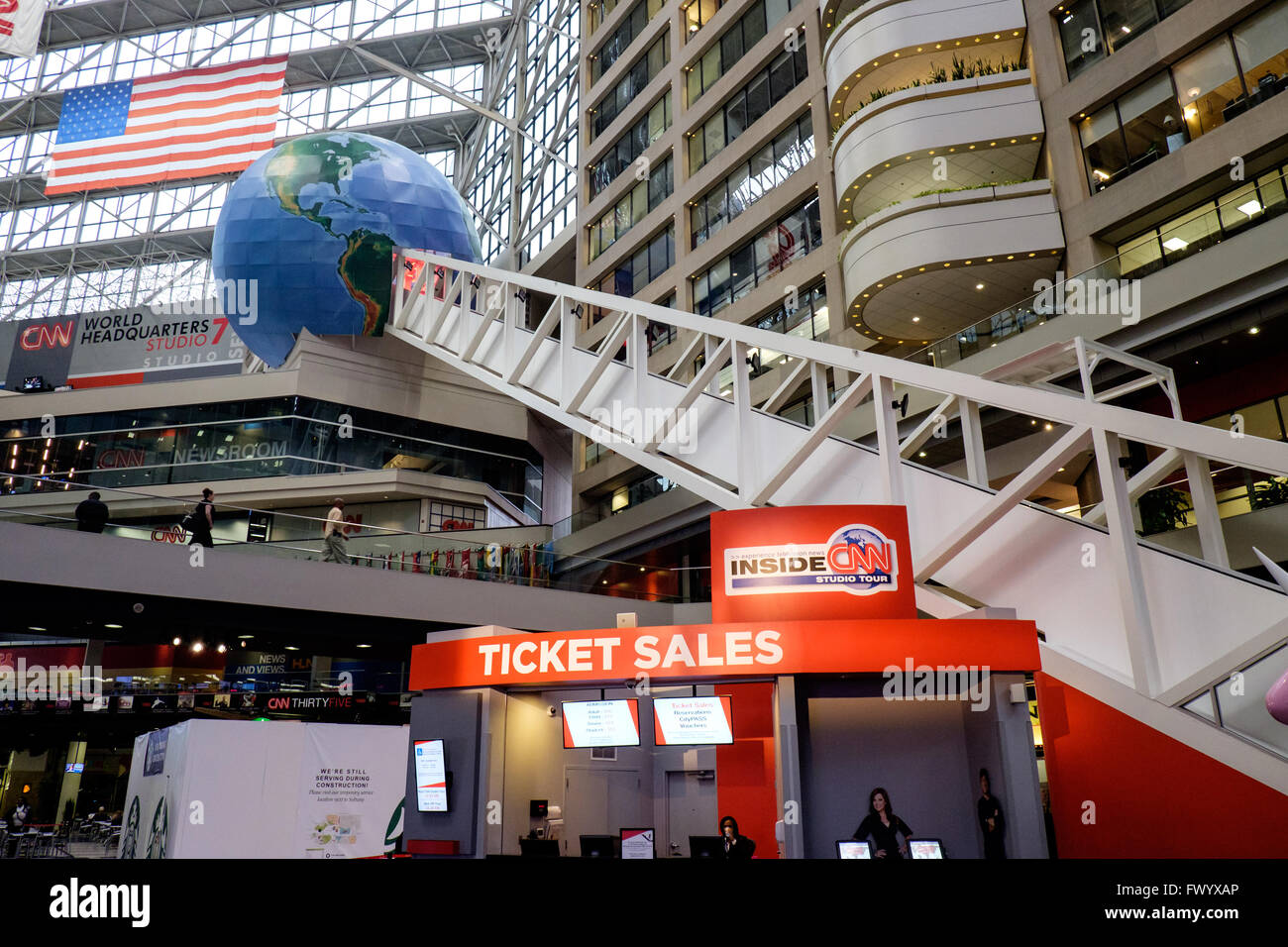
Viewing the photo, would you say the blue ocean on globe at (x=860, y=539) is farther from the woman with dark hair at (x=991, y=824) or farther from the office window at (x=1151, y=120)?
the office window at (x=1151, y=120)

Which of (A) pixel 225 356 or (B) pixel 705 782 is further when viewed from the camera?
(A) pixel 225 356

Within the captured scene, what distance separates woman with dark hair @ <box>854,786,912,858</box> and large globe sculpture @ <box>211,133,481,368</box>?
2254 centimetres

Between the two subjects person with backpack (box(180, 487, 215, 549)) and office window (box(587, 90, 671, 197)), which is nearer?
person with backpack (box(180, 487, 215, 549))

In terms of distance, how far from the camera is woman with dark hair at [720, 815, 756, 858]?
891 centimetres

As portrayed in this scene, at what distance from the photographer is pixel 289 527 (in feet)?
65.6

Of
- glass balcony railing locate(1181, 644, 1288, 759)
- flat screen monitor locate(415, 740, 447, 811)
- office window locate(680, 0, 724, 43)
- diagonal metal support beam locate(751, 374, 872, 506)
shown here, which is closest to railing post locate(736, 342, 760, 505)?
diagonal metal support beam locate(751, 374, 872, 506)

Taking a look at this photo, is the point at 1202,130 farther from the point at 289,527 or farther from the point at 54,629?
the point at 54,629

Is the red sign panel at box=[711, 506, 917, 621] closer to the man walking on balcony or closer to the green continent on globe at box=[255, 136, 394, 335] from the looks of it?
the man walking on balcony

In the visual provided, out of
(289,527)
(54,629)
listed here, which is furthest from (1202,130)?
(54,629)

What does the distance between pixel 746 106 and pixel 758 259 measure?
20.8 ft

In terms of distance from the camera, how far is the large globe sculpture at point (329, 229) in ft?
87.2

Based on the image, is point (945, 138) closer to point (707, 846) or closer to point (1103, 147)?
point (1103, 147)

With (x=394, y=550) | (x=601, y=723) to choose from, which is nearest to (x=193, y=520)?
(x=394, y=550)
